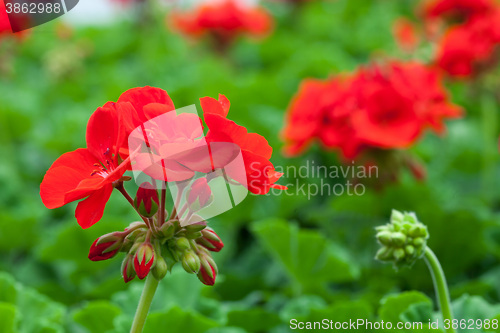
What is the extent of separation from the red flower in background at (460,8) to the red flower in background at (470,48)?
0.26 m

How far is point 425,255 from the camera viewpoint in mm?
886

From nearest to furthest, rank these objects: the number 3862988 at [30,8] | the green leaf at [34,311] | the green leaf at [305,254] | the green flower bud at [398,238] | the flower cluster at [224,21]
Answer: the green flower bud at [398,238], the green leaf at [34,311], the green leaf at [305,254], the number 3862988 at [30,8], the flower cluster at [224,21]

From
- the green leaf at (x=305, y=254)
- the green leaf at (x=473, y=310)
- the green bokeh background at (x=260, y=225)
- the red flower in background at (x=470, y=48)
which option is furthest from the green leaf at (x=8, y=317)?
the red flower in background at (x=470, y=48)

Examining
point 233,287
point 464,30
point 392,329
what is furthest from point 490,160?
point 392,329

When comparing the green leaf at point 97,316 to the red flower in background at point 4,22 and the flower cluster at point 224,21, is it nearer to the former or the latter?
the red flower in background at point 4,22

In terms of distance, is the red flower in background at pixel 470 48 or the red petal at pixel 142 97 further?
the red flower in background at pixel 470 48

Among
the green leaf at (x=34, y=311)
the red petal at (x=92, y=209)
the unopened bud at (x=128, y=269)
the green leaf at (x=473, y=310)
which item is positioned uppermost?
the red petal at (x=92, y=209)

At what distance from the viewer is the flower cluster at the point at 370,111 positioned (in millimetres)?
1467

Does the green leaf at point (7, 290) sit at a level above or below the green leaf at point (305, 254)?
above

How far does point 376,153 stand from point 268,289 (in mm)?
448

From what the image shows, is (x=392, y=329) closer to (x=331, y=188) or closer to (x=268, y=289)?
(x=268, y=289)

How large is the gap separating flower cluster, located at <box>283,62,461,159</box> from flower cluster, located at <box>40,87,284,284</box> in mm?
753

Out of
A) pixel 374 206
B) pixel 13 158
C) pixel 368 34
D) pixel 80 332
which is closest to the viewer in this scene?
pixel 80 332

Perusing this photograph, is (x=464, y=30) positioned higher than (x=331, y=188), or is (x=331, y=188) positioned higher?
(x=464, y=30)
